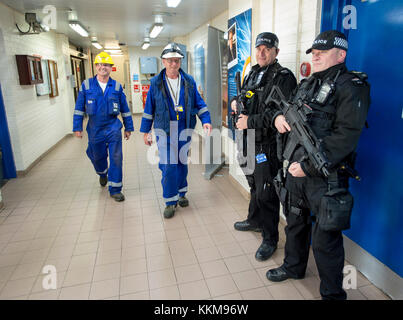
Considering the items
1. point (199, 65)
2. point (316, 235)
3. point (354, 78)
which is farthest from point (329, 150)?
point (199, 65)

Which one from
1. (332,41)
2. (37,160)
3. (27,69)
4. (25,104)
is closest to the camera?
(332,41)

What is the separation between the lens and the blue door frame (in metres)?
4.60

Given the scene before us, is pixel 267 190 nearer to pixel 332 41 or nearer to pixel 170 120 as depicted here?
pixel 332 41

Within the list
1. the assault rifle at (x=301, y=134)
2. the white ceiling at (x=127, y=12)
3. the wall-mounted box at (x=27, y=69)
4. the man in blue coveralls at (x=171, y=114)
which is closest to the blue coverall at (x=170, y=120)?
the man in blue coveralls at (x=171, y=114)

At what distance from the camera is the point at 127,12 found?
5785 mm

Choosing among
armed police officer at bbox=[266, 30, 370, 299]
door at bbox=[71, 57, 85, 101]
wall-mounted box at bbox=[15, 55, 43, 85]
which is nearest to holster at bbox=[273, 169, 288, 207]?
armed police officer at bbox=[266, 30, 370, 299]

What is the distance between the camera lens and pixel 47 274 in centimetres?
238

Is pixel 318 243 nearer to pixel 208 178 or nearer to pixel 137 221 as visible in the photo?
pixel 137 221

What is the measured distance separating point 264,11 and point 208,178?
8.29ft

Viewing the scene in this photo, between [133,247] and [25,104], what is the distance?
Answer: 4.09 metres

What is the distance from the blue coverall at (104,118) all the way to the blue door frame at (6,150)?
1.74m

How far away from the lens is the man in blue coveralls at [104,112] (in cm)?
364

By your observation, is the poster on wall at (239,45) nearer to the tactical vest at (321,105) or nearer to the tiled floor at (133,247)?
the tiled floor at (133,247)

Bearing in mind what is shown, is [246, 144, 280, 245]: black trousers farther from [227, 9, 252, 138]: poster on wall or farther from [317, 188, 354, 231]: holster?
[227, 9, 252, 138]: poster on wall
